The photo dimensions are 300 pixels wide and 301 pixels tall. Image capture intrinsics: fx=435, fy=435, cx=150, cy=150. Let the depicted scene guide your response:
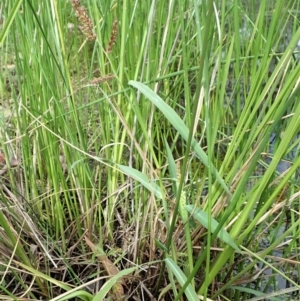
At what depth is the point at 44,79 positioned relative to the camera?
80 cm

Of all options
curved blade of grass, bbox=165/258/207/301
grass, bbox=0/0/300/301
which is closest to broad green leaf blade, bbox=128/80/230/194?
grass, bbox=0/0/300/301

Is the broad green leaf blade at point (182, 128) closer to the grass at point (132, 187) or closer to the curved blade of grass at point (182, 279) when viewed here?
the grass at point (132, 187)

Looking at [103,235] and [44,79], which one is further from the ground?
[44,79]

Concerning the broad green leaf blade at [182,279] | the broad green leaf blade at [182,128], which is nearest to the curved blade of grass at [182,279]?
the broad green leaf blade at [182,279]

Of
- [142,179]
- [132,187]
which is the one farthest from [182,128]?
[132,187]

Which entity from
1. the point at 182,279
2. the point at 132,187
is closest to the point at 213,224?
the point at 182,279

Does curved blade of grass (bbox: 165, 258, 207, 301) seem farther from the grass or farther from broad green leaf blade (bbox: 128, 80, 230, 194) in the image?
broad green leaf blade (bbox: 128, 80, 230, 194)

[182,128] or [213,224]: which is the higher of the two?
[182,128]

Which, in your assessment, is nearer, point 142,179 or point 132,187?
point 142,179

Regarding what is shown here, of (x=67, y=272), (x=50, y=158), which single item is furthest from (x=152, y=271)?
(x=50, y=158)

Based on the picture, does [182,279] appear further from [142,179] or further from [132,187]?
[132,187]

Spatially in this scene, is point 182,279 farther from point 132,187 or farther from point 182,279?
point 132,187

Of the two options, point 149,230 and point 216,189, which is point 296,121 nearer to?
point 216,189

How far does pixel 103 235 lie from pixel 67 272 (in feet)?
0.31
